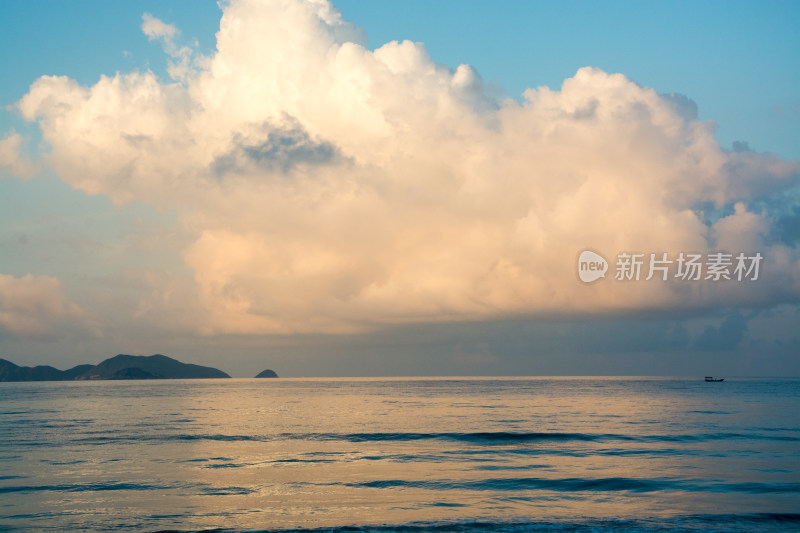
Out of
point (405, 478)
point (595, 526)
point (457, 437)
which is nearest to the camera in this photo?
point (595, 526)

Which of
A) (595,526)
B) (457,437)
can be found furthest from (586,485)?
(457,437)

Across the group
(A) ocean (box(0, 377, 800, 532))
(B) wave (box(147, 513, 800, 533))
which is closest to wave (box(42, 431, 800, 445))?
(A) ocean (box(0, 377, 800, 532))

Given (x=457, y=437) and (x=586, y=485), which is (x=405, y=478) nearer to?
(x=586, y=485)

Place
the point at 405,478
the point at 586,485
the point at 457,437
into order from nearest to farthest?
the point at 586,485, the point at 405,478, the point at 457,437

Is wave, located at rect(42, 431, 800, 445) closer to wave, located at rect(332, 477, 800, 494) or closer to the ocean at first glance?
the ocean

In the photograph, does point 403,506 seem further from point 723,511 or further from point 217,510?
point 723,511

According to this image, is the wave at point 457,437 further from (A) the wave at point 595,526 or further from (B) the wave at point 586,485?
(A) the wave at point 595,526

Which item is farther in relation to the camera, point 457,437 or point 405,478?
point 457,437

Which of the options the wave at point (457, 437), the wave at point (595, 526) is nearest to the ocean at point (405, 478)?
the wave at point (595, 526)

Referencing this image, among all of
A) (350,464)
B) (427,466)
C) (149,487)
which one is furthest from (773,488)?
(149,487)

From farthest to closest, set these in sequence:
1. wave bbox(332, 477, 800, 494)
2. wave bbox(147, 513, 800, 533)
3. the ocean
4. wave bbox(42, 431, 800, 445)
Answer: wave bbox(42, 431, 800, 445) → wave bbox(332, 477, 800, 494) → the ocean → wave bbox(147, 513, 800, 533)

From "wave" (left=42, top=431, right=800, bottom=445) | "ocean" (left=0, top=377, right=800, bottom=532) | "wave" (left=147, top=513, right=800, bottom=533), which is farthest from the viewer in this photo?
"wave" (left=42, top=431, right=800, bottom=445)

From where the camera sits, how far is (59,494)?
118 feet

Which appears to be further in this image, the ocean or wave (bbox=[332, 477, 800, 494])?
wave (bbox=[332, 477, 800, 494])
